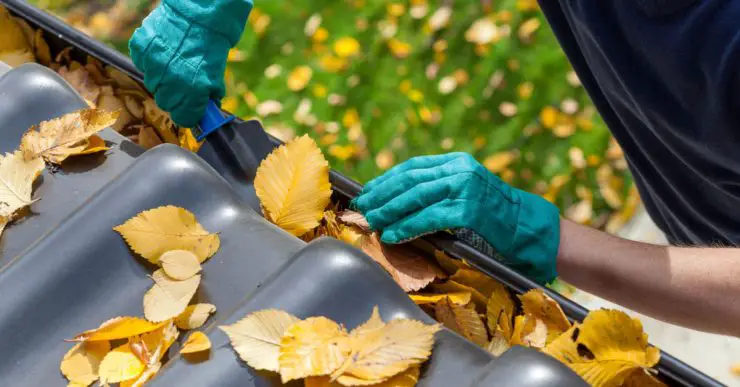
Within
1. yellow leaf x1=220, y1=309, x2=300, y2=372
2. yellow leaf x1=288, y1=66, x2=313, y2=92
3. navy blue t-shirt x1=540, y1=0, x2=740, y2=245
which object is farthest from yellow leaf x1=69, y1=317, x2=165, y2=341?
yellow leaf x1=288, y1=66, x2=313, y2=92

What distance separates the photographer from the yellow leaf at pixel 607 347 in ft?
3.27

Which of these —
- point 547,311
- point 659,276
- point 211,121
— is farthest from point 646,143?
point 211,121

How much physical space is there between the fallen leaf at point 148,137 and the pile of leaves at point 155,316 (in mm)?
457

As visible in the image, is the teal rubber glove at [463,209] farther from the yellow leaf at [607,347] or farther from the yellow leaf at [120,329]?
the yellow leaf at [120,329]

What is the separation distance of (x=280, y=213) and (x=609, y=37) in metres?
0.69

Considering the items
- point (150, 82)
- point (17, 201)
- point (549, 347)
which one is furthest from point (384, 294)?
point (150, 82)

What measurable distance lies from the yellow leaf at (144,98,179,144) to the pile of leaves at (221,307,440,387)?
675 millimetres

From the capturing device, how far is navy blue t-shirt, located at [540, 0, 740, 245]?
120cm

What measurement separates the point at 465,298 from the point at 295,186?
332mm

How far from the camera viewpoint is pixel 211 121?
4.39 ft

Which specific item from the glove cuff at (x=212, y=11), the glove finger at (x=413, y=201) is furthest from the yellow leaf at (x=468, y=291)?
the glove cuff at (x=212, y=11)

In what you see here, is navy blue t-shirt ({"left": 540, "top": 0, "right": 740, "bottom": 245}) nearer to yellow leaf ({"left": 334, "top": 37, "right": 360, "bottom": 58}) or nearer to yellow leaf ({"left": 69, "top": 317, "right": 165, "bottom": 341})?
yellow leaf ({"left": 69, "top": 317, "right": 165, "bottom": 341})

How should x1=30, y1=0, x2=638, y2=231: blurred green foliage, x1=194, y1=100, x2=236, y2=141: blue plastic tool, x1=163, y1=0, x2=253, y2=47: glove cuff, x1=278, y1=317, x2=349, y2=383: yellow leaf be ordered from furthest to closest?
1. x1=30, y1=0, x2=638, y2=231: blurred green foliage
2. x1=163, y1=0, x2=253, y2=47: glove cuff
3. x1=194, y1=100, x2=236, y2=141: blue plastic tool
4. x1=278, y1=317, x2=349, y2=383: yellow leaf

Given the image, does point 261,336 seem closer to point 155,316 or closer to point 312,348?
point 312,348
